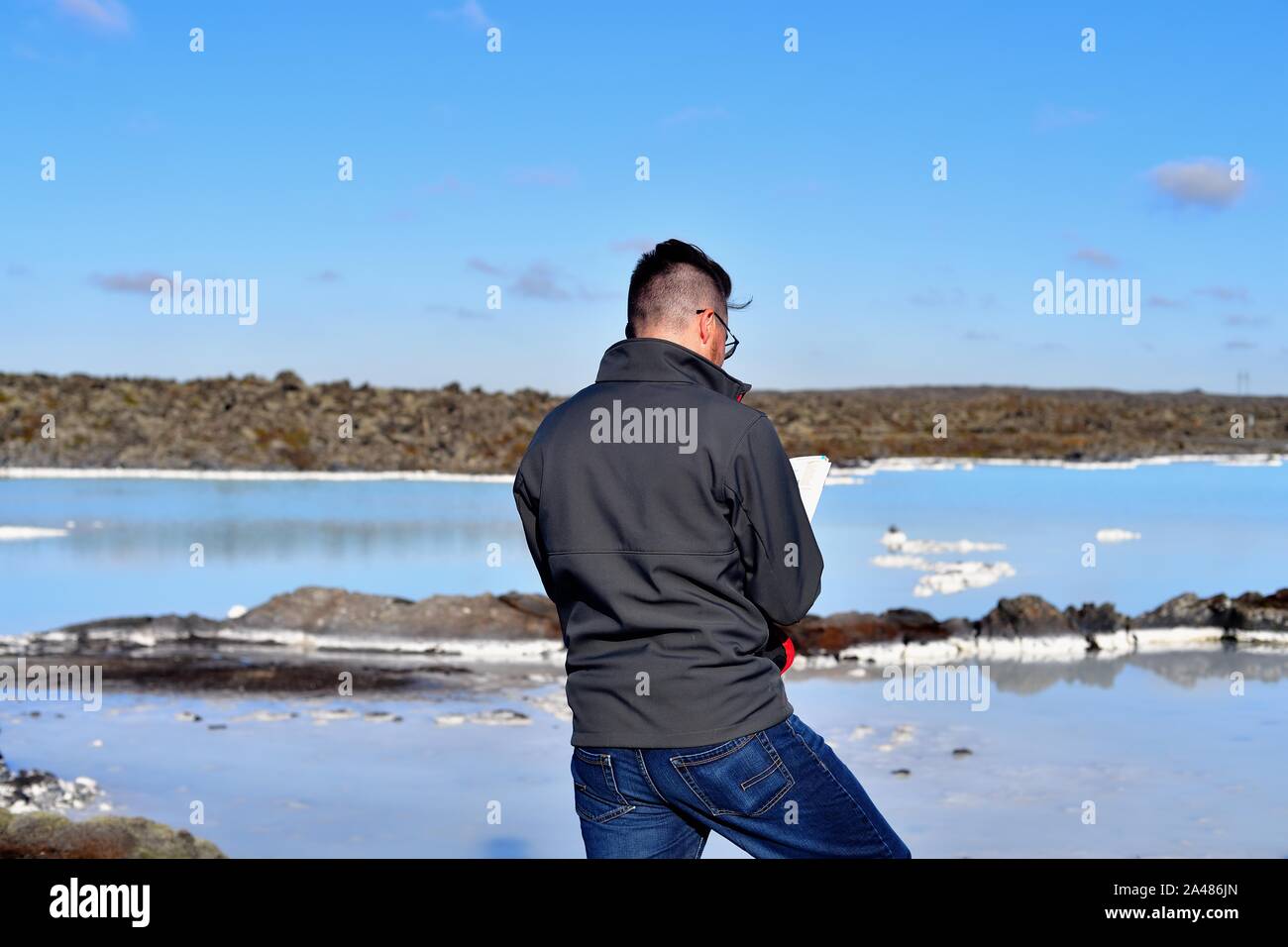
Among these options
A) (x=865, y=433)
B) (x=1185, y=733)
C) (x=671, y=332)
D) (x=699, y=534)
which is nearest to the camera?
(x=699, y=534)

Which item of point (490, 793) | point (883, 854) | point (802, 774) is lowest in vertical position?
point (490, 793)

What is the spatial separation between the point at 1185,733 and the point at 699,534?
5417 mm

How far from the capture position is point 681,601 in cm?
216

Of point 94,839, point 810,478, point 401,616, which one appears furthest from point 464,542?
point 810,478

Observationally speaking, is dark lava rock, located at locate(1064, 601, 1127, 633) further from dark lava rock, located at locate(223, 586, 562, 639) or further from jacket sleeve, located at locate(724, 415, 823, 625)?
jacket sleeve, located at locate(724, 415, 823, 625)

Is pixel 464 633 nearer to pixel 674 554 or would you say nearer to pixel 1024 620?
pixel 1024 620

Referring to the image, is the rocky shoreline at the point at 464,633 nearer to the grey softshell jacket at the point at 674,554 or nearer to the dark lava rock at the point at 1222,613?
the dark lava rock at the point at 1222,613

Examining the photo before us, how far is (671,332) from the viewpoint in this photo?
91.0 inches

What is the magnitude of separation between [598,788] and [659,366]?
73 cm

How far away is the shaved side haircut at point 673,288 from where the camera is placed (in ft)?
7.63

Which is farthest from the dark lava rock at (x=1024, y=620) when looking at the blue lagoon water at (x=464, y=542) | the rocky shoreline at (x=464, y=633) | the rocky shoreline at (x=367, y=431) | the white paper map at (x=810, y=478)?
the rocky shoreline at (x=367, y=431)
